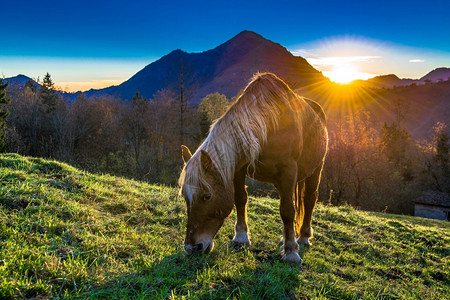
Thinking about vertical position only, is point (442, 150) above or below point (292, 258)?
below

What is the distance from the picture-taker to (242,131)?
3596 mm

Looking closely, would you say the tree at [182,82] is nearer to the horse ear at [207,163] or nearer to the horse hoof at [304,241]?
the horse hoof at [304,241]

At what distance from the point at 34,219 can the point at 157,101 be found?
150 ft

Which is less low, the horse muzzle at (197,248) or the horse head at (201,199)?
the horse head at (201,199)

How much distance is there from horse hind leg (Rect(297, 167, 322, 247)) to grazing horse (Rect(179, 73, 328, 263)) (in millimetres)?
142

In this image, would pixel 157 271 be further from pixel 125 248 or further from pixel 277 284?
pixel 277 284

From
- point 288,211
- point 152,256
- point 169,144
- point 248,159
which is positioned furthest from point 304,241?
point 169,144

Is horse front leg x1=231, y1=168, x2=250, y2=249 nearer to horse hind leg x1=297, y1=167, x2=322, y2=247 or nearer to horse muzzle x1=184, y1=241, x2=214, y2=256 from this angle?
horse muzzle x1=184, y1=241, x2=214, y2=256

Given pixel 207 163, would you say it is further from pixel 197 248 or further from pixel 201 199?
pixel 197 248

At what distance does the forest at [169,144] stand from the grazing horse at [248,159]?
2058 centimetres

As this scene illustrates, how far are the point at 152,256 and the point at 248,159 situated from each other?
165 centimetres

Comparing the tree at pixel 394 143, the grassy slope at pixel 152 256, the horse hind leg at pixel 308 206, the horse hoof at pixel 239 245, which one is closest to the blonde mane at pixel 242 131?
the grassy slope at pixel 152 256

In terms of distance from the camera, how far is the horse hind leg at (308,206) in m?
5.16

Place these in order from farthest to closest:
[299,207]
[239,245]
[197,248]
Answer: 1. [299,207]
2. [239,245]
3. [197,248]
